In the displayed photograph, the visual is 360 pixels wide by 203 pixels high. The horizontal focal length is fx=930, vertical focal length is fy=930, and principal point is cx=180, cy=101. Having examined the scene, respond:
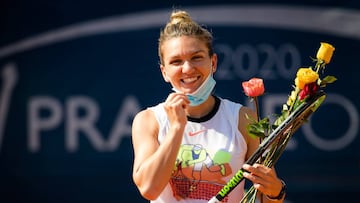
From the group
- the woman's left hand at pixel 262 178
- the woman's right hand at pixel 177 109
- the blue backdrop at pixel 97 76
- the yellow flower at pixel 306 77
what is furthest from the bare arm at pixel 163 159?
the blue backdrop at pixel 97 76

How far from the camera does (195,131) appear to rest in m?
3.59

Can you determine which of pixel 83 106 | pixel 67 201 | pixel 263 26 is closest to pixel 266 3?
pixel 263 26

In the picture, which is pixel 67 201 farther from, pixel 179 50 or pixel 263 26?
pixel 179 50

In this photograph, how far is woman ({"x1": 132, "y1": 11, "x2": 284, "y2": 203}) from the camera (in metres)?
3.51

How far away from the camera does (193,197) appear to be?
3.54 metres

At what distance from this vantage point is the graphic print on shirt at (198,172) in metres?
3.51

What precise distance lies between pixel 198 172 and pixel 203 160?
50 millimetres

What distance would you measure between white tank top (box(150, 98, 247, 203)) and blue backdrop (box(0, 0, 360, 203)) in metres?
3.39

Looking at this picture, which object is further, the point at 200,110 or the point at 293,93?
the point at 200,110

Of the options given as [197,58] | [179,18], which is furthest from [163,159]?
[179,18]

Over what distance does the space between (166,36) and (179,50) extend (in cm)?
12

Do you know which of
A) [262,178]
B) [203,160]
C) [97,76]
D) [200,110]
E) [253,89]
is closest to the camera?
[262,178]

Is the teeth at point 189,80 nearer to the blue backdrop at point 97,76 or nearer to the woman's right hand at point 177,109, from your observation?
the woman's right hand at point 177,109

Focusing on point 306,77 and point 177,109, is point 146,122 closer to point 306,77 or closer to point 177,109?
point 177,109
